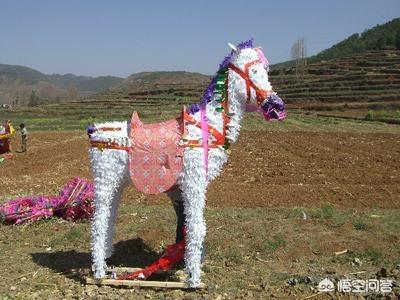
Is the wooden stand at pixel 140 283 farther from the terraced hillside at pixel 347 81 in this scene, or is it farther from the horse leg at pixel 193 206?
the terraced hillside at pixel 347 81

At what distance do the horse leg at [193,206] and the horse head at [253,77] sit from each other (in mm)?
916

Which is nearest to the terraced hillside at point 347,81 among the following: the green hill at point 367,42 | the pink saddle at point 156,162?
the green hill at point 367,42

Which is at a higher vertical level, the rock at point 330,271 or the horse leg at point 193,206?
the horse leg at point 193,206

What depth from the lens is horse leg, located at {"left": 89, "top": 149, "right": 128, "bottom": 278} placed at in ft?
18.7

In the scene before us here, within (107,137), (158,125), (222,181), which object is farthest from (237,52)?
(222,181)

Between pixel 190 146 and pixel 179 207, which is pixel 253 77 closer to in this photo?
pixel 190 146

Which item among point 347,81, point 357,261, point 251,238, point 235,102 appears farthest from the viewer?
point 347,81

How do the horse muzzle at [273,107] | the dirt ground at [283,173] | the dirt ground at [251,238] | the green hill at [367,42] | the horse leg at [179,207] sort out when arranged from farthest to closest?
the green hill at [367,42] < the dirt ground at [283,173] < the horse leg at [179,207] < the dirt ground at [251,238] < the horse muzzle at [273,107]

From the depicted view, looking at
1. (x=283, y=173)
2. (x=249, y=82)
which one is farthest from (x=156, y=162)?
(x=283, y=173)

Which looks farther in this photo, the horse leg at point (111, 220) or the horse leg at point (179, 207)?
the horse leg at point (179, 207)

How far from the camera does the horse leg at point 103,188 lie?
5715 millimetres

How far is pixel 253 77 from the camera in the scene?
560cm

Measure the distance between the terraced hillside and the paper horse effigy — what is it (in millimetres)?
52501

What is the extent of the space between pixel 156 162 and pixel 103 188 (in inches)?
28.9
